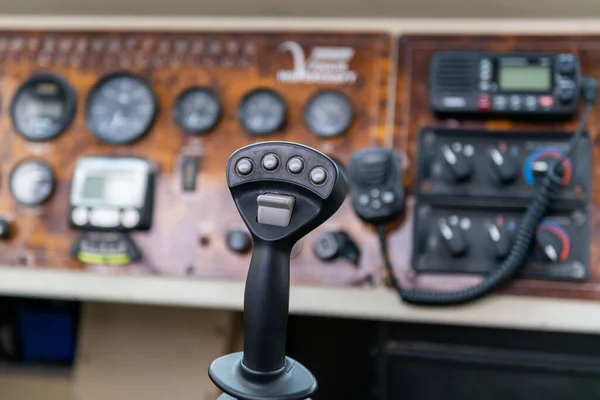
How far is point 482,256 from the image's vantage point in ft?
3.42

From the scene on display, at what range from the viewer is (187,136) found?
1.16 m

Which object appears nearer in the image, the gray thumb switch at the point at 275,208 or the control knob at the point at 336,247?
the gray thumb switch at the point at 275,208

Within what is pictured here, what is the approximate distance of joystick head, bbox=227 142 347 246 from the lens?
491mm

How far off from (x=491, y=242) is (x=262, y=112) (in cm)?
48

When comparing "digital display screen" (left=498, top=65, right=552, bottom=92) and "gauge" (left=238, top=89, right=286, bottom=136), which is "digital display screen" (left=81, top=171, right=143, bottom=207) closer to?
"gauge" (left=238, top=89, right=286, bottom=136)


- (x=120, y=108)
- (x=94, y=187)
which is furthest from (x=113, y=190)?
(x=120, y=108)

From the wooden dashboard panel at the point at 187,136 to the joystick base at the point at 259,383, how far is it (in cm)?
52

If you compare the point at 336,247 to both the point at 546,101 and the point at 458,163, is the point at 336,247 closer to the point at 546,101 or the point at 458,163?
the point at 458,163

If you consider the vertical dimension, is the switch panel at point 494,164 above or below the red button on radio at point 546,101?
below

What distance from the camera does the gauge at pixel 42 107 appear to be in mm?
1206

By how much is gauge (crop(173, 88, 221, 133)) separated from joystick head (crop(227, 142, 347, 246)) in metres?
0.65

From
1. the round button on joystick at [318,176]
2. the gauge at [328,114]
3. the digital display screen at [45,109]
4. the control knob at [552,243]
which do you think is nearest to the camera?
the round button on joystick at [318,176]

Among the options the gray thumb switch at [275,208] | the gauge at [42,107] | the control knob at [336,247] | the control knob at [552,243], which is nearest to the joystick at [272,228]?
the gray thumb switch at [275,208]

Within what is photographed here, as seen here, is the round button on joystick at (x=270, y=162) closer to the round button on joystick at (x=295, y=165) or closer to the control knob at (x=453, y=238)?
the round button on joystick at (x=295, y=165)
